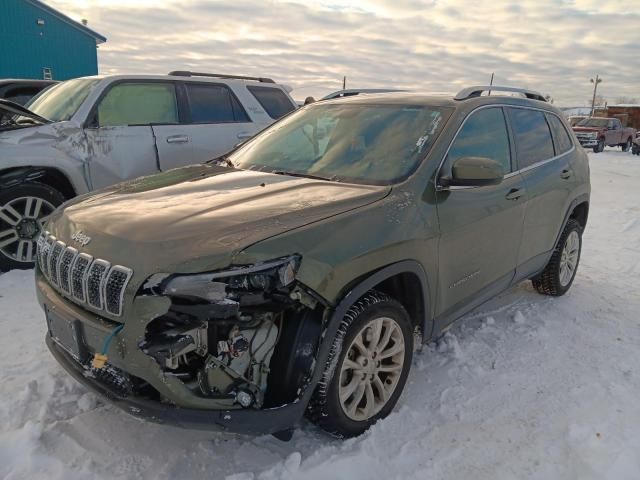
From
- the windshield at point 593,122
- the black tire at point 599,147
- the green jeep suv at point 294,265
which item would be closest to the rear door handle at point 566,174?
the green jeep suv at point 294,265

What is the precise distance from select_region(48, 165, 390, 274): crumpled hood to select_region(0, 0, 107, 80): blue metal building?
22878 millimetres

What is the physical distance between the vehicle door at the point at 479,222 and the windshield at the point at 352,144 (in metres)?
0.22

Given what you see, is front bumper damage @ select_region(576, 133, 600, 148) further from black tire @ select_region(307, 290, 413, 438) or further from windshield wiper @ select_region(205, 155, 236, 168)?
black tire @ select_region(307, 290, 413, 438)

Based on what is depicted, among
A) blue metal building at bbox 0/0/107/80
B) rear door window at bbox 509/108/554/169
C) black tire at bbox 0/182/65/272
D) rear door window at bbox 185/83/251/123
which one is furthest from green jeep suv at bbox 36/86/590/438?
blue metal building at bbox 0/0/107/80

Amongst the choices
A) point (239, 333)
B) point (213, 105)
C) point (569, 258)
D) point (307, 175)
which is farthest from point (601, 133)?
point (239, 333)

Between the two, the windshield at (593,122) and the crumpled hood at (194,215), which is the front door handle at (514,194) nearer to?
the crumpled hood at (194,215)

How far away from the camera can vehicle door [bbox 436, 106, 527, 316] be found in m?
3.06

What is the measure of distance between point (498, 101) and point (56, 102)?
4.50 meters

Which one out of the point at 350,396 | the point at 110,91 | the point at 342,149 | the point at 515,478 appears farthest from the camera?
the point at 110,91

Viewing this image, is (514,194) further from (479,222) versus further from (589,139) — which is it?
(589,139)

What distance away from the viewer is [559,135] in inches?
181

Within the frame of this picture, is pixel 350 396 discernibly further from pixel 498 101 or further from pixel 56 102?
pixel 56 102

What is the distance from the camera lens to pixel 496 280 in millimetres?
3646

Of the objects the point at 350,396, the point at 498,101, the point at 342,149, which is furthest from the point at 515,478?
the point at 498,101
